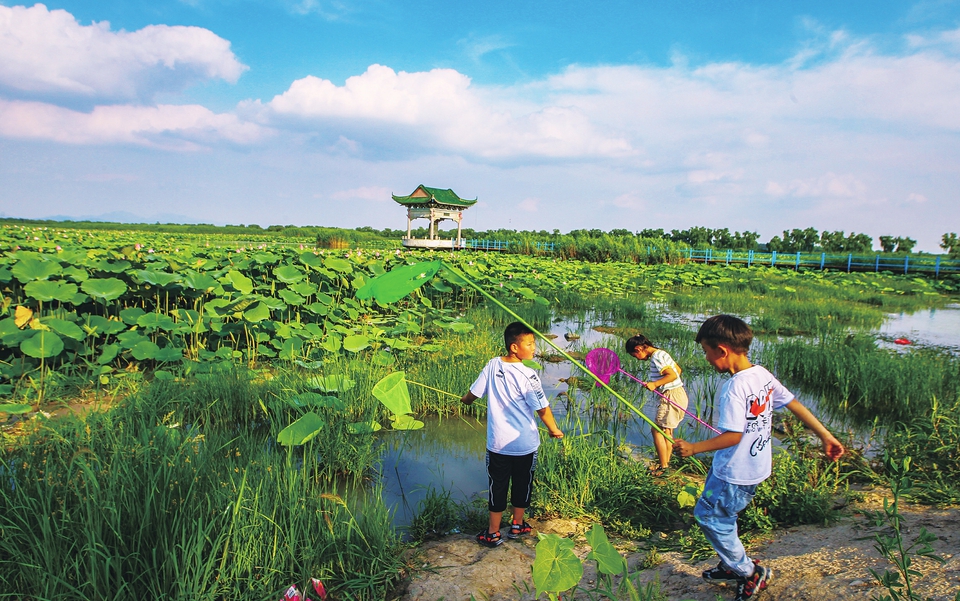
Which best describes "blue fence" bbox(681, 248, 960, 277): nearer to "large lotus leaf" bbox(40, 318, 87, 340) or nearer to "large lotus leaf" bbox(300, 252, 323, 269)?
"large lotus leaf" bbox(300, 252, 323, 269)

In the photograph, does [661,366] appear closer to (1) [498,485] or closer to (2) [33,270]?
(1) [498,485]

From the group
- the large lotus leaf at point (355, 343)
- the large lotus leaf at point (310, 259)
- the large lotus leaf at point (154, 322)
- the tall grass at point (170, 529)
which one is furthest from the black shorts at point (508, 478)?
the large lotus leaf at point (310, 259)

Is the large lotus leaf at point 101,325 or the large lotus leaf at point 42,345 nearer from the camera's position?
the large lotus leaf at point 42,345

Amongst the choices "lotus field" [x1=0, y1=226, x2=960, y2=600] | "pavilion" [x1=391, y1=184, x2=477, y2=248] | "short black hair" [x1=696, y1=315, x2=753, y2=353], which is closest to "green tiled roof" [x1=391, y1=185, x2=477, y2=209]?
"pavilion" [x1=391, y1=184, x2=477, y2=248]

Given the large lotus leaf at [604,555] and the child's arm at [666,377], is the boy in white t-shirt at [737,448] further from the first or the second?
the child's arm at [666,377]

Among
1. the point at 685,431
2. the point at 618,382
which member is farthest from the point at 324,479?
the point at 618,382

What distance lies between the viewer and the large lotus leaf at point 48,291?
4.54 metres

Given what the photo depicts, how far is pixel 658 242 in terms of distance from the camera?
22.2 m

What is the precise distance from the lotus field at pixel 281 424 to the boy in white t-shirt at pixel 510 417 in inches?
12.9

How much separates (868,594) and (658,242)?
22.1m

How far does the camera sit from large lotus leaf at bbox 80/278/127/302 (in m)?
4.74

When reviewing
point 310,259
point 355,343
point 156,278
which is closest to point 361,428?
point 355,343

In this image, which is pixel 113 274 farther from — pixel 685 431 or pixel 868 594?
pixel 868 594

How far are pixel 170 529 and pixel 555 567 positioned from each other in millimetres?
1567
